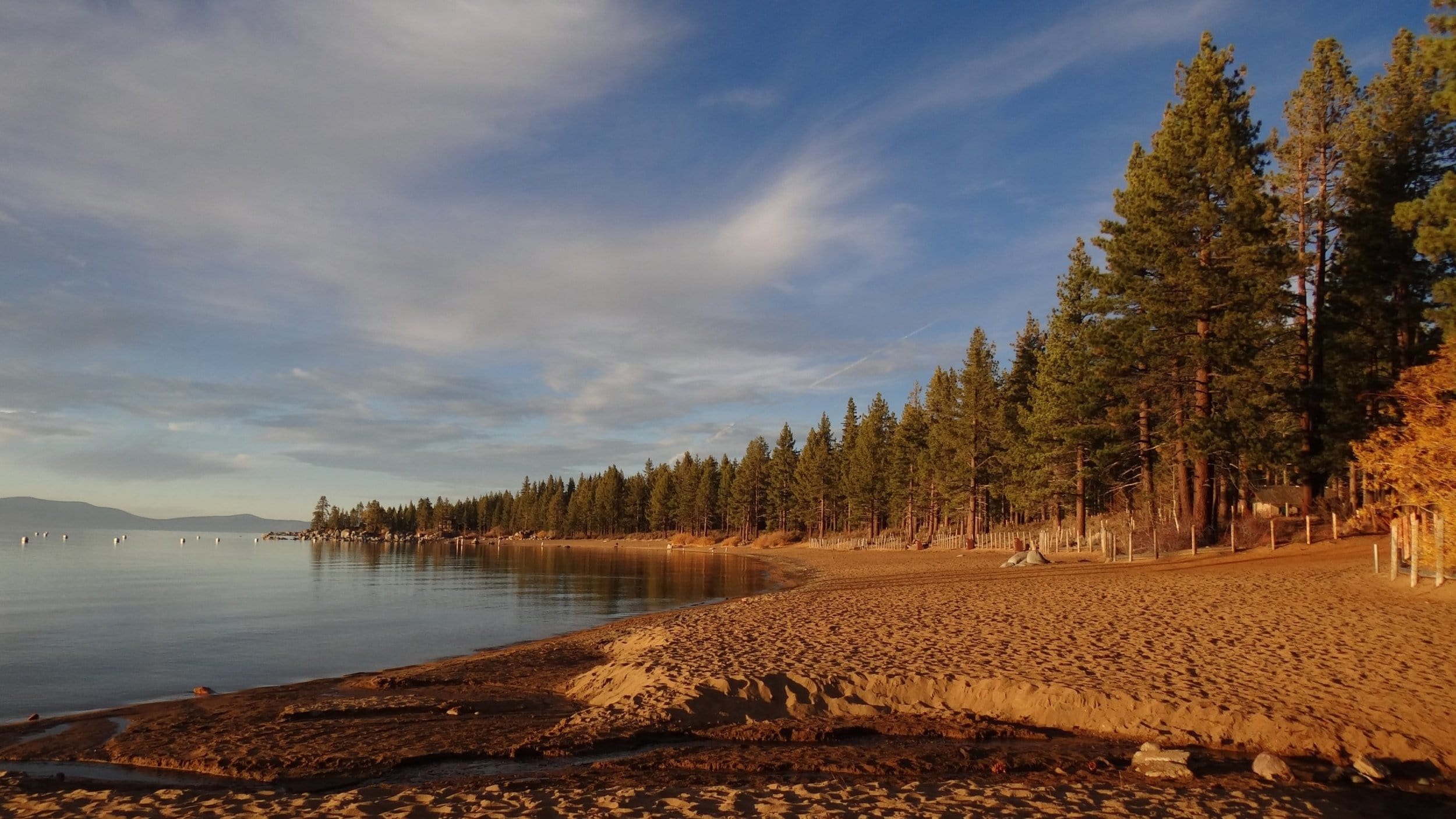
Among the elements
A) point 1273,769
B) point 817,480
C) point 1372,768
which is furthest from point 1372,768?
point 817,480

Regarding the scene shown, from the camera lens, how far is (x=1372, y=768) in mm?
9000

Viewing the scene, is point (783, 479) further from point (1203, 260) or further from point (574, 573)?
point (1203, 260)

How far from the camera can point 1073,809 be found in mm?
7812

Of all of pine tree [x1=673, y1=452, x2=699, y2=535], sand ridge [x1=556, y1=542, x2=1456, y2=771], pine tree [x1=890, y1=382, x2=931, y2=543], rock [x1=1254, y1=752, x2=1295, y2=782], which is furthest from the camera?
pine tree [x1=673, y1=452, x2=699, y2=535]

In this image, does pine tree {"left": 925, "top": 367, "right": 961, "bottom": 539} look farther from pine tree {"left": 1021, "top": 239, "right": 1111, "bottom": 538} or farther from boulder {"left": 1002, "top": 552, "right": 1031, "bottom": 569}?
boulder {"left": 1002, "top": 552, "right": 1031, "bottom": 569}

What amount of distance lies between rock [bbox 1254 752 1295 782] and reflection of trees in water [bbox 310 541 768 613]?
85.7 feet

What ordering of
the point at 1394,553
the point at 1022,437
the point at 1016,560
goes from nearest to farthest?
the point at 1394,553
the point at 1016,560
the point at 1022,437

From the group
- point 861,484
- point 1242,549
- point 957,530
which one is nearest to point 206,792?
point 1242,549

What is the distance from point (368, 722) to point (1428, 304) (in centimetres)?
3807

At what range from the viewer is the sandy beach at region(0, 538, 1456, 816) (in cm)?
839

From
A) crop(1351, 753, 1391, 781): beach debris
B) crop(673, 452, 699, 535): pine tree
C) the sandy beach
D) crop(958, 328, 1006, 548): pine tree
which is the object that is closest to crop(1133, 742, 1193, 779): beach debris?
the sandy beach

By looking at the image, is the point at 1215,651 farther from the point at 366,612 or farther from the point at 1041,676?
the point at 366,612

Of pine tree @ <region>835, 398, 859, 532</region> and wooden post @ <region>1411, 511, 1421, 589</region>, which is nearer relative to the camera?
wooden post @ <region>1411, 511, 1421, 589</region>

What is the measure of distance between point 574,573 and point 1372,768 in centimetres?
5406
